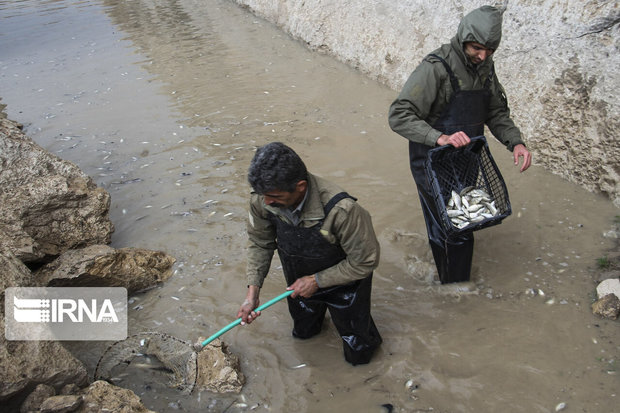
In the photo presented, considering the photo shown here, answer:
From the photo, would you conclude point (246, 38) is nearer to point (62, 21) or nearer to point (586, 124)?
point (62, 21)

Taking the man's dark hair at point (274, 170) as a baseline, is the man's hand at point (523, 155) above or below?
below

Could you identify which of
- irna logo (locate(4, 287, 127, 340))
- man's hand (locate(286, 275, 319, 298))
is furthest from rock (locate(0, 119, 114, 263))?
man's hand (locate(286, 275, 319, 298))

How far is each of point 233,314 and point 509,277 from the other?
2206mm

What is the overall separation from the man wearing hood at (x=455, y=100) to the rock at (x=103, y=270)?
2.38 m

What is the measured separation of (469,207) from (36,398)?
284 cm

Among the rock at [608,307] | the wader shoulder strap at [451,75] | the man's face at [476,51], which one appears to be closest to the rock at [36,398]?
the wader shoulder strap at [451,75]

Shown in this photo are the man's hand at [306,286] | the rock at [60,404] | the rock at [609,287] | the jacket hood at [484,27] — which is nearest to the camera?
the rock at [60,404]

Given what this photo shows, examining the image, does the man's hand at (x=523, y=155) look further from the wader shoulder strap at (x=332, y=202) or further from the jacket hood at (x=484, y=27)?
the wader shoulder strap at (x=332, y=202)

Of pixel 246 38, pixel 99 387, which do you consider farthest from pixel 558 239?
pixel 246 38

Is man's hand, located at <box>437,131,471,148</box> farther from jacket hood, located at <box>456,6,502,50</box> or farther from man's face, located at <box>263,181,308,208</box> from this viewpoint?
man's face, located at <box>263,181,308,208</box>

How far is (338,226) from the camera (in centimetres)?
271

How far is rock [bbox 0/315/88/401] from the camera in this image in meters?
2.72

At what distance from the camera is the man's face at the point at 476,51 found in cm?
331

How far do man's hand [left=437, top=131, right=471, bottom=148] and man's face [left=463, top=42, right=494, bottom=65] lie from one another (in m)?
0.50
